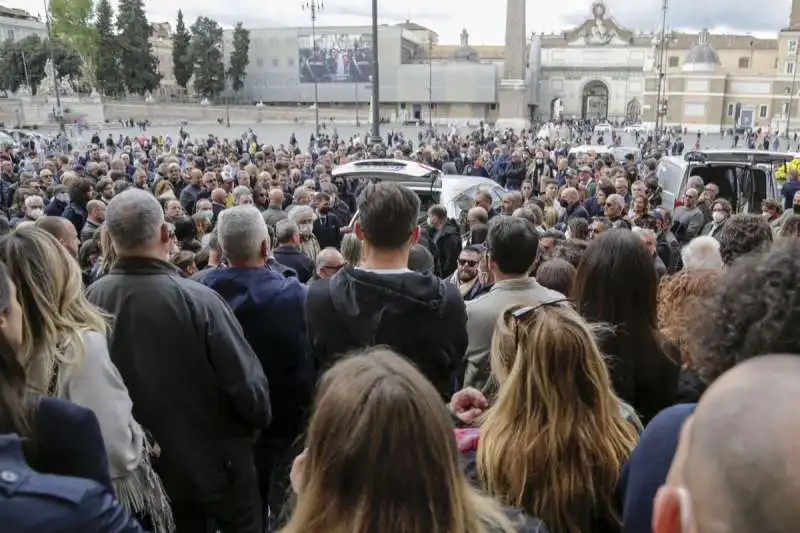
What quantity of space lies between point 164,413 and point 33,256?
884 millimetres

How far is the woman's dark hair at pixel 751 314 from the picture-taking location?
166cm

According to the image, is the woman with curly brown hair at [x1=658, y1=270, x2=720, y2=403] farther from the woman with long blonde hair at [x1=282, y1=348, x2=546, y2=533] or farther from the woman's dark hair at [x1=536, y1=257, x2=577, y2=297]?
the woman with long blonde hair at [x1=282, y1=348, x2=546, y2=533]

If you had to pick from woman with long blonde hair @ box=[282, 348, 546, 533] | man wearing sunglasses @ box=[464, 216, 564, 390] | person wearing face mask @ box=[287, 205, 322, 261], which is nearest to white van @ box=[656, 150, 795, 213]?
person wearing face mask @ box=[287, 205, 322, 261]

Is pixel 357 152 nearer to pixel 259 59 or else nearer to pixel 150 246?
pixel 150 246

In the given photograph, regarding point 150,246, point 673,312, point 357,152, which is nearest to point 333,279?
point 150,246

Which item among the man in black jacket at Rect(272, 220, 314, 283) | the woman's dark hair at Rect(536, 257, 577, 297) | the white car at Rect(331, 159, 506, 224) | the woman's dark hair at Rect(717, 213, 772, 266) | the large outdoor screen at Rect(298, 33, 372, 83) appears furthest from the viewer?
the large outdoor screen at Rect(298, 33, 372, 83)

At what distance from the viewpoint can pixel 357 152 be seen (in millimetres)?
21641

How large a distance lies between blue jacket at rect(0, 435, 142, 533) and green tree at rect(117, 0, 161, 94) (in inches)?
3278

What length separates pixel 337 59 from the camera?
89.8m

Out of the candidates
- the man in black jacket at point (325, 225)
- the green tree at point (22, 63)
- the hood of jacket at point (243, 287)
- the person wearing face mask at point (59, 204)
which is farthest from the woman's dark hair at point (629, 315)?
the green tree at point (22, 63)

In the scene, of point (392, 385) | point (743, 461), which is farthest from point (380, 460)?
point (743, 461)

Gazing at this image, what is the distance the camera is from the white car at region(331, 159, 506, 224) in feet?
29.9

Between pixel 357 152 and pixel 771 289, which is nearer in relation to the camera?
pixel 771 289

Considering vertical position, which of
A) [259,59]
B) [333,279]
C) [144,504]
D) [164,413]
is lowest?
[144,504]
